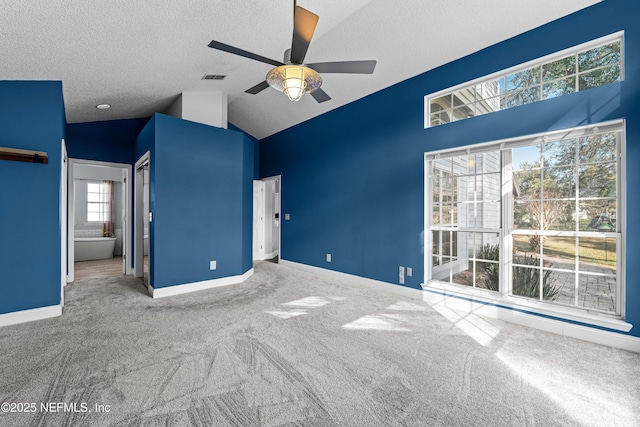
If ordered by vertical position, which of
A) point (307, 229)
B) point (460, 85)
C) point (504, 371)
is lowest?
point (504, 371)

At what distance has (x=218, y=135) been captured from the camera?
4.45 metres

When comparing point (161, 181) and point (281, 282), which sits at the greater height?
point (161, 181)

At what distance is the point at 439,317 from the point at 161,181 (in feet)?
13.1

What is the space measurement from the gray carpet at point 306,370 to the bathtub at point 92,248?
4018mm

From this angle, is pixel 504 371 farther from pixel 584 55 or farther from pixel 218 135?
pixel 218 135

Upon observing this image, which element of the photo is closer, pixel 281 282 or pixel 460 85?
pixel 460 85

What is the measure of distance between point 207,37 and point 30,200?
258 cm

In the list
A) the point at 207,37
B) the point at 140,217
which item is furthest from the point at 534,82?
the point at 140,217

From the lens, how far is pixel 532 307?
2865mm

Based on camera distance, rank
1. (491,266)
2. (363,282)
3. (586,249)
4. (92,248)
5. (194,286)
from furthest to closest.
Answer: (92,248)
(363,282)
(194,286)
(491,266)
(586,249)

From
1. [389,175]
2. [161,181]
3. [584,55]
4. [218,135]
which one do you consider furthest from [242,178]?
[584,55]

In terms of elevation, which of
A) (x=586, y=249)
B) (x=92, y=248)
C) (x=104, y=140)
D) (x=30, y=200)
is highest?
(x=104, y=140)

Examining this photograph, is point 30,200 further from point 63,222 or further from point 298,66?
point 298,66

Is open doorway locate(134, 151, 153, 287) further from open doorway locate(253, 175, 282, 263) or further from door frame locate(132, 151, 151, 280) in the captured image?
open doorway locate(253, 175, 282, 263)
